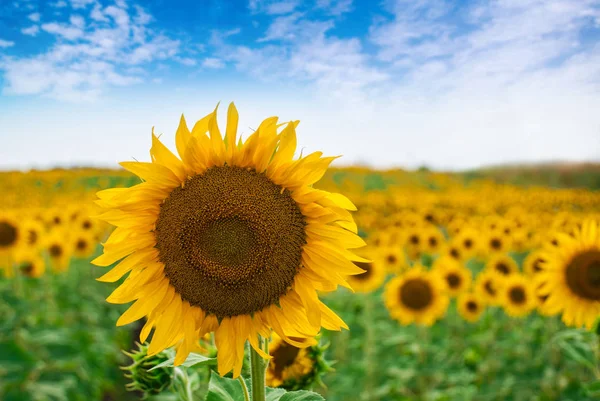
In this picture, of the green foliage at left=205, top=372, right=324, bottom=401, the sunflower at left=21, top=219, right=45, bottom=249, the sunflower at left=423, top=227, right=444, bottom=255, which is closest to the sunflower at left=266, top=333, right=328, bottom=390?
the green foliage at left=205, top=372, right=324, bottom=401

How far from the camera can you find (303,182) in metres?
1.59

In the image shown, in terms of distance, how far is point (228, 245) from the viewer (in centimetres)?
167

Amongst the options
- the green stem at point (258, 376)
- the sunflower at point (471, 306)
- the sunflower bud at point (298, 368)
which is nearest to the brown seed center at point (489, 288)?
the sunflower at point (471, 306)

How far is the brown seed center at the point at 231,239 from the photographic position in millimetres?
1629

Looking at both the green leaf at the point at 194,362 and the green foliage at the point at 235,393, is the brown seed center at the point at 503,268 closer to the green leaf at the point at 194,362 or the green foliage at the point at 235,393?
the green foliage at the point at 235,393

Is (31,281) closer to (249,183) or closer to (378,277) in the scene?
(378,277)

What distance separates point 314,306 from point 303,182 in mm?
414

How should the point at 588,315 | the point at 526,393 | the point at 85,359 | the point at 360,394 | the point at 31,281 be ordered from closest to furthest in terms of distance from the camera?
the point at 588,315 < the point at 526,393 < the point at 360,394 < the point at 85,359 < the point at 31,281

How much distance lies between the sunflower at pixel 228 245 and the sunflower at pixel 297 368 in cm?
59

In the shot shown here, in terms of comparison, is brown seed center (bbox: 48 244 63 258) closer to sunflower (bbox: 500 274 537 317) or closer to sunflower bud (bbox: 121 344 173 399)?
sunflower (bbox: 500 274 537 317)

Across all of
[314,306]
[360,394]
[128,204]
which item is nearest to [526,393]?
[360,394]

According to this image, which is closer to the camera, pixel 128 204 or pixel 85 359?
pixel 128 204

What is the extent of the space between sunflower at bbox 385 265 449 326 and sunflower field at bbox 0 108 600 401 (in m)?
0.02

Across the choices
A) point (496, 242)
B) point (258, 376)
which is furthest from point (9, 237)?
point (496, 242)
